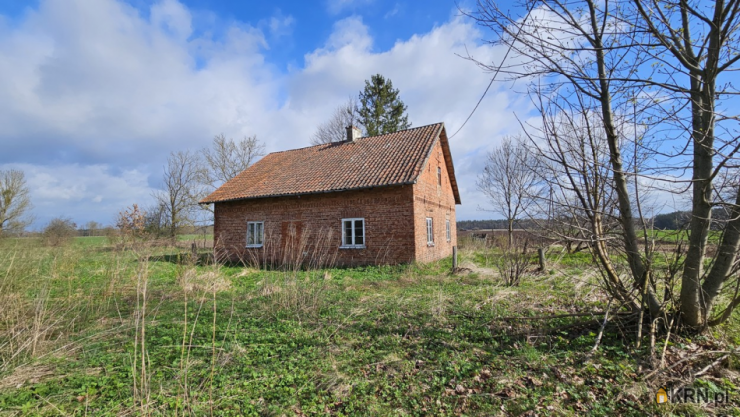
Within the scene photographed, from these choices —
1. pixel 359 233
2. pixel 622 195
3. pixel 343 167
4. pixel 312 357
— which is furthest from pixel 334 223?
pixel 622 195

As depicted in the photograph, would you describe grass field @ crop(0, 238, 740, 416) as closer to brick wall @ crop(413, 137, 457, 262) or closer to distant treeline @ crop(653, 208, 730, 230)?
distant treeline @ crop(653, 208, 730, 230)

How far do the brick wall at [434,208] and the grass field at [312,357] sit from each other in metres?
6.03

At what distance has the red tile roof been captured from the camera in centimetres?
1245

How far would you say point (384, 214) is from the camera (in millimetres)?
12086

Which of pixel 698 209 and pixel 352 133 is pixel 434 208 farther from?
pixel 698 209

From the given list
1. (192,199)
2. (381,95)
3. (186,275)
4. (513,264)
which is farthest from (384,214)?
(192,199)

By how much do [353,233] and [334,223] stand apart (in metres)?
0.93

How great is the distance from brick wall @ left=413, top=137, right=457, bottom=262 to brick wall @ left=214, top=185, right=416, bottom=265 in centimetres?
56

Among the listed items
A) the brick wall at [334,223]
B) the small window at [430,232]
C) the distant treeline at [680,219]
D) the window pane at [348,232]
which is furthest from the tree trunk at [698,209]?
the window pane at [348,232]

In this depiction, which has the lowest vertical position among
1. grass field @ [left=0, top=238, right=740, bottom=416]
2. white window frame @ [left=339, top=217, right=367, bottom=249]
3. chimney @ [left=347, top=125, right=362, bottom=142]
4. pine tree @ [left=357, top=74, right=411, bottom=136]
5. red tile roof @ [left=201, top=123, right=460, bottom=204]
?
grass field @ [left=0, top=238, right=740, bottom=416]

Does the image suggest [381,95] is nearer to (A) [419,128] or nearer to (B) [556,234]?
(A) [419,128]

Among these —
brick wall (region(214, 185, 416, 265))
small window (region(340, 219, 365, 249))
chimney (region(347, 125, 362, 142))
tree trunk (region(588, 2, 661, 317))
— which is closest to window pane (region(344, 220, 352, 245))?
small window (region(340, 219, 365, 249))

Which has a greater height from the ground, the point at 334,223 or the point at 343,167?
the point at 343,167

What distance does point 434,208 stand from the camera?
575 inches
